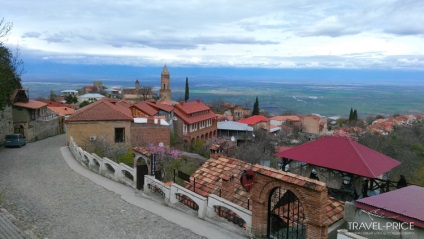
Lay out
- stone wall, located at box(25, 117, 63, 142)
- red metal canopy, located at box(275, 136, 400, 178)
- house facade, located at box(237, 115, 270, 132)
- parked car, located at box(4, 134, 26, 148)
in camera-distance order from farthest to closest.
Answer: house facade, located at box(237, 115, 270, 132)
stone wall, located at box(25, 117, 63, 142)
parked car, located at box(4, 134, 26, 148)
red metal canopy, located at box(275, 136, 400, 178)

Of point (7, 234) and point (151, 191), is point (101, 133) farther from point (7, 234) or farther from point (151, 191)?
point (7, 234)

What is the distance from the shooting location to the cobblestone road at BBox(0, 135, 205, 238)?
9672 mm

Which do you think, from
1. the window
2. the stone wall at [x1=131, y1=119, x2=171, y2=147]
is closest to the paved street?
the window

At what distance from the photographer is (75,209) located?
11.4 metres

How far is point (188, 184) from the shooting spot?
13242mm

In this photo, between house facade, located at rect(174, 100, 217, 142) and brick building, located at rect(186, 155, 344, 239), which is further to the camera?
house facade, located at rect(174, 100, 217, 142)

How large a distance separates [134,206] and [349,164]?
709 centimetres

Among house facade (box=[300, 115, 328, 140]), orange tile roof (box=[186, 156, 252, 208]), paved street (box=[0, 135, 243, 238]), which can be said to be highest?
orange tile roof (box=[186, 156, 252, 208])

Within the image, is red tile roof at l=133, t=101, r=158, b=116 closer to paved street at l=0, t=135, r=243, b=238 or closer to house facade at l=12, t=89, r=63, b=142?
house facade at l=12, t=89, r=63, b=142

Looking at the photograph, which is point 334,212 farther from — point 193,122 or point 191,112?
point 191,112

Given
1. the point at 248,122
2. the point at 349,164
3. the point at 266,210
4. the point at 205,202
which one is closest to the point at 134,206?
the point at 205,202

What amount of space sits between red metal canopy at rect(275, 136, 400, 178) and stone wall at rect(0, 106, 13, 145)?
23.4 meters

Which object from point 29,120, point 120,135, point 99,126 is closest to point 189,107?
point 29,120

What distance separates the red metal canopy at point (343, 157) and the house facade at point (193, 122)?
4659cm
